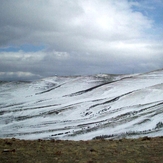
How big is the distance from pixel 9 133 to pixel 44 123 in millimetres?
12284

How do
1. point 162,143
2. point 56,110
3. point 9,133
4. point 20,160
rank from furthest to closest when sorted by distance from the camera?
point 56,110
point 9,133
point 162,143
point 20,160

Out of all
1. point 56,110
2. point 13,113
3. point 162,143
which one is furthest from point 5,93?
point 162,143

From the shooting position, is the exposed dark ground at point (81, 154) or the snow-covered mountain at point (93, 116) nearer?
the exposed dark ground at point (81, 154)

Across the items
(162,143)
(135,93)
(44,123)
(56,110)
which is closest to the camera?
(162,143)

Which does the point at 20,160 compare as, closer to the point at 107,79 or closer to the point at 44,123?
the point at 44,123

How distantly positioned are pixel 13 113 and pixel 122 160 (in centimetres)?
7387

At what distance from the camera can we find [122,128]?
52.0m

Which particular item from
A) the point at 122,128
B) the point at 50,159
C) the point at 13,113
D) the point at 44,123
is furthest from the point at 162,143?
the point at 13,113

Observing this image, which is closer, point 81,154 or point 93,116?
point 81,154

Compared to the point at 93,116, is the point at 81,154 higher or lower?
higher

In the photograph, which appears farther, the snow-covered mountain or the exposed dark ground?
the snow-covered mountain

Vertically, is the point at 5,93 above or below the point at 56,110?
above

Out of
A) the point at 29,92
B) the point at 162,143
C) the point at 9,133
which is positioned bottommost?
the point at 9,133

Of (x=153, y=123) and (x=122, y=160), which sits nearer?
(x=122, y=160)
